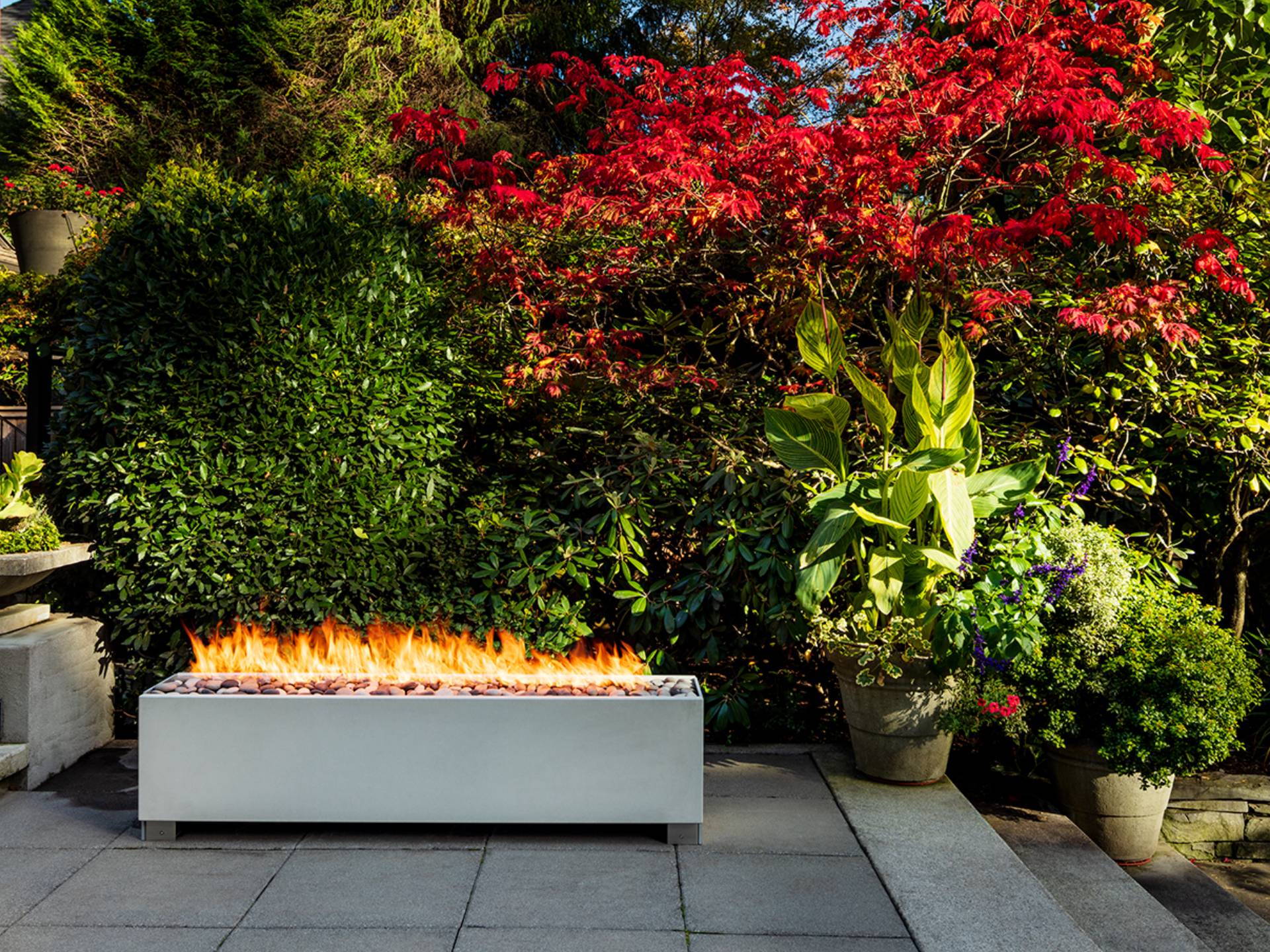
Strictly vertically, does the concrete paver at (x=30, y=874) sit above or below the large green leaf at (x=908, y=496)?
below

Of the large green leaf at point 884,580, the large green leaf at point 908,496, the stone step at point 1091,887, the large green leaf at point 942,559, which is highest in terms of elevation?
the large green leaf at point 908,496

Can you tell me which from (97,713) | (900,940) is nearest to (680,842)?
(900,940)

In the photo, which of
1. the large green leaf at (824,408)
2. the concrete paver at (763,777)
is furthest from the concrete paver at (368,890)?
the large green leaf at (824,408)

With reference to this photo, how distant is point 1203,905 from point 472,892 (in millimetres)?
2675

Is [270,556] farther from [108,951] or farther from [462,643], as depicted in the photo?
[108,951]

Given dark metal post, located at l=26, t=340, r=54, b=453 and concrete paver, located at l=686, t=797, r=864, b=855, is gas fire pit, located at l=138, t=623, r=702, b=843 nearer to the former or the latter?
concrete paver, located at l=686, t=797, r=864, b=855

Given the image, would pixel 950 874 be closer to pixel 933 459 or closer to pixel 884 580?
pixel 884 580

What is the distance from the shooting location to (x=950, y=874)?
3.07 m

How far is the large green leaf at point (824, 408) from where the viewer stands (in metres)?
3.88

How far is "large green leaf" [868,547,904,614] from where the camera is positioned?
3914 mm

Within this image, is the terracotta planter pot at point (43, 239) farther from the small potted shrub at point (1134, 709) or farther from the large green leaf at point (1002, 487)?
the small potted shrub at point (1134, 709)

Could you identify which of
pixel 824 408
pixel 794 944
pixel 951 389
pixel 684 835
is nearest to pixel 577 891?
pixel 684 835

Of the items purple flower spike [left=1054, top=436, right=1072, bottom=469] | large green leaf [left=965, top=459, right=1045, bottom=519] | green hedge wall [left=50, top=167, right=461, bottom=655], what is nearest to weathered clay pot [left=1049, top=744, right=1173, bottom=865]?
large green leaf [left=965, top=459, right=1045, bottom=519]

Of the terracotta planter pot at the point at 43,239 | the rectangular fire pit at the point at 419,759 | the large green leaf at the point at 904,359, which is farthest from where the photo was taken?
the terracotta planter pot at the point at 43,239
